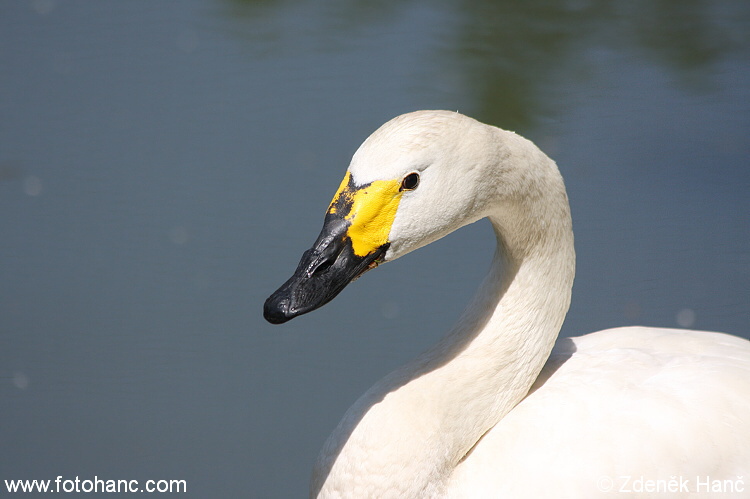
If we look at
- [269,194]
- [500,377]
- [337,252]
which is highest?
[269,194]

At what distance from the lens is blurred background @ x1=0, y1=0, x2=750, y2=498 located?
277cm

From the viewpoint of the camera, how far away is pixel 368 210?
5.36 ft

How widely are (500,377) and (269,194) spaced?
1.75 meters

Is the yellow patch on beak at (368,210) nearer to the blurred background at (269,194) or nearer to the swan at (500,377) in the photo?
the swan at (500,377)

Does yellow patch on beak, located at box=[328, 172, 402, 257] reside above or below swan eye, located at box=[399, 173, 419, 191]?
below

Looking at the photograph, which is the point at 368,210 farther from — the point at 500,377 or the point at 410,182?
the point at 500,377

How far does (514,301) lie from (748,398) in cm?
57

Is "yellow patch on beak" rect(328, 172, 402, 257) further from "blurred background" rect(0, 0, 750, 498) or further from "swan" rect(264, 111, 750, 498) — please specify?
"blurred background" rect(0, 0, 750, 498)

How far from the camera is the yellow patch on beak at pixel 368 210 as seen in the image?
1623 mm

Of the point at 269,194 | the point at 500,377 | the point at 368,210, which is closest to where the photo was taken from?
the point at 368,210

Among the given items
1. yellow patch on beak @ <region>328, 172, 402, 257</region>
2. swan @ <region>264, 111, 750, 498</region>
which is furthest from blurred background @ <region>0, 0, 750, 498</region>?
yellow patch on beak @ <region>328, 172, 402, 257</region>

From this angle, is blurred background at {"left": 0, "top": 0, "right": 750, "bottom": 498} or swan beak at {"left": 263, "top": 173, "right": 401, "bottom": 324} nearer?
swan beak at {"left": 263, "top": 173, "right": 401, "bottom": 324}

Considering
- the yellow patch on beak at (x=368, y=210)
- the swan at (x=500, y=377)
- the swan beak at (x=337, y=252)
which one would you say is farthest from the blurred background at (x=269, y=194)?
the yellow patch on beak at (x=368, y=210)

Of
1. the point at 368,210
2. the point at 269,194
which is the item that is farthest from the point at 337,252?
the point at 269,194
